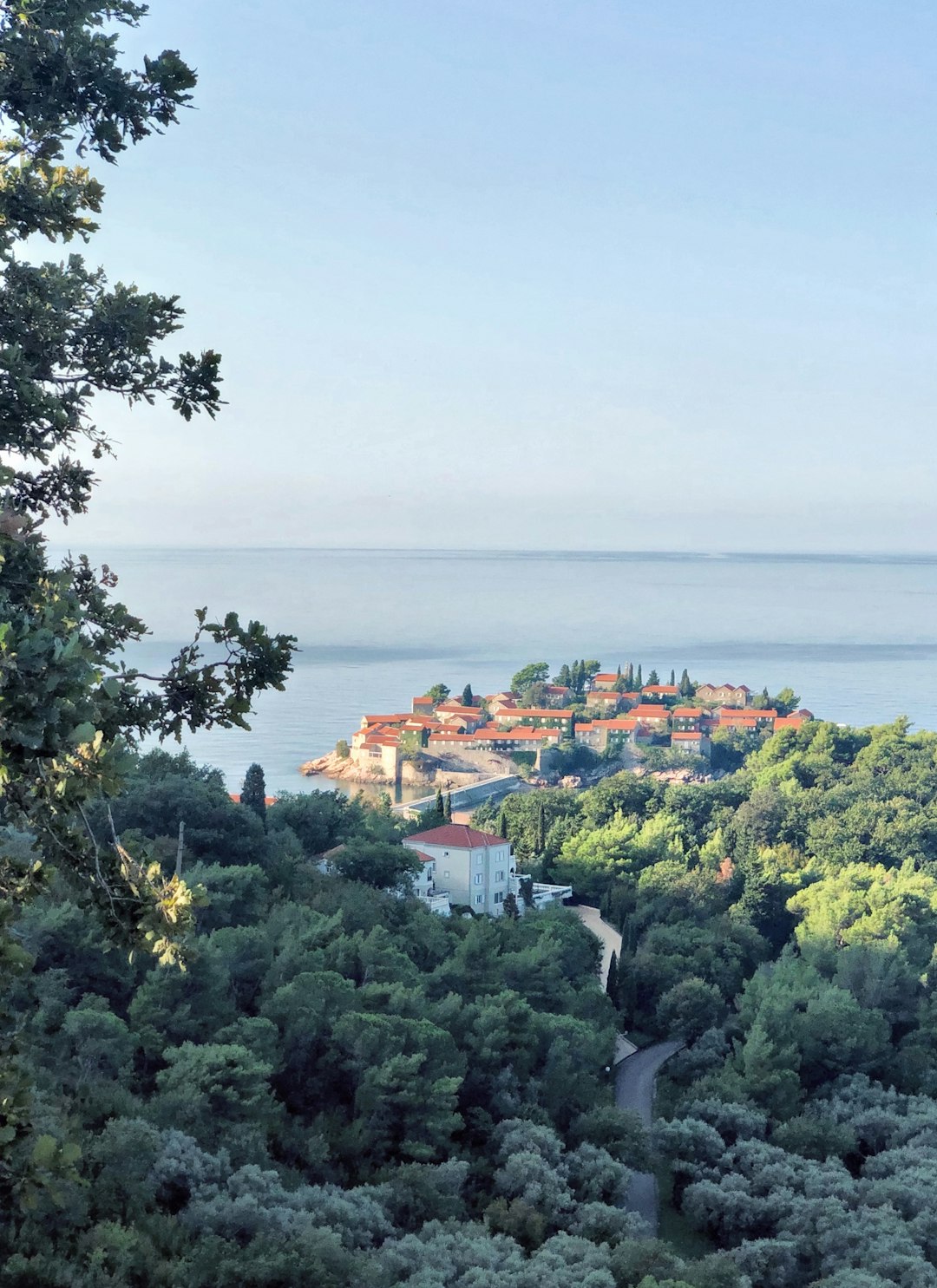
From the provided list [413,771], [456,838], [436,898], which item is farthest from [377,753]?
[436,898]

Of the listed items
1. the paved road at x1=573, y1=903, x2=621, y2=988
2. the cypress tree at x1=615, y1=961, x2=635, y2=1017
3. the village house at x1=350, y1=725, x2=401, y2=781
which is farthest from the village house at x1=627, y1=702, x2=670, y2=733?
the cypress tree at x1=615, y1=961, x2=635, y2=1017

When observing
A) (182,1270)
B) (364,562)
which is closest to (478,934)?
(182,1270)

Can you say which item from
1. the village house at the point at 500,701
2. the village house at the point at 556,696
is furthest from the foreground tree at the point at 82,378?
the village house at the point at 556,696

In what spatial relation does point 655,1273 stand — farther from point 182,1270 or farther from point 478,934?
point 478,934

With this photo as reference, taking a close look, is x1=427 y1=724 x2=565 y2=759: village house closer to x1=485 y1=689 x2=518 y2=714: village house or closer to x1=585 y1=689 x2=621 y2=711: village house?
x1=485 y1=689 x2=518 y2=714: village house

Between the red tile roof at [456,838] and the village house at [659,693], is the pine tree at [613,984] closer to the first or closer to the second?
the red tile roof at [456,838]
